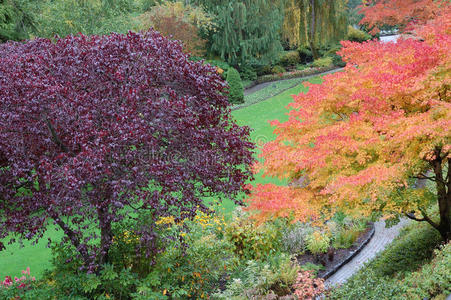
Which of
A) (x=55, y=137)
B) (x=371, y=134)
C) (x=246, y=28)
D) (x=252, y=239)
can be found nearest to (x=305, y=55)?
(x=246, y=28)

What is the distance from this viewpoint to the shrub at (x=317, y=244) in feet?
30.8

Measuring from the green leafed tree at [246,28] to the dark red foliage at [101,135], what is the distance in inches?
→ 784

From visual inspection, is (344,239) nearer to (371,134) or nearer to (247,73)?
(371,134)

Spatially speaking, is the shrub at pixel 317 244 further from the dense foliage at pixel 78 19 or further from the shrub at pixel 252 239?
the dense foliage at pixel 78 19

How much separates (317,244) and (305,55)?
92.9ft

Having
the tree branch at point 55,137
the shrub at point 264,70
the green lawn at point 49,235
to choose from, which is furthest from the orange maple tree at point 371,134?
the shrub at point 264,70

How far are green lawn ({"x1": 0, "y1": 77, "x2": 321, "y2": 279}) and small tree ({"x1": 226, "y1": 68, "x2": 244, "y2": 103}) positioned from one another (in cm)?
102

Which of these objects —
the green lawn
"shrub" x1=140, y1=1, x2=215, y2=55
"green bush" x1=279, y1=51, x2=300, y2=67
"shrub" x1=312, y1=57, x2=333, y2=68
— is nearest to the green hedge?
the green lawn

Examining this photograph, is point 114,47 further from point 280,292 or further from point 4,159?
point 280,292

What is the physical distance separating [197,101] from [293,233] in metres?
5.07

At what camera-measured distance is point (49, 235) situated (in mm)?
10812

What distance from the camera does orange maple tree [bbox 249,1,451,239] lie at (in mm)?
5816

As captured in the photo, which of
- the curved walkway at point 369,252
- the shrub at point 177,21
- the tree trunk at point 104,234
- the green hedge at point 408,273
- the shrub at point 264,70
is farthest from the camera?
the shrub at point 264,70

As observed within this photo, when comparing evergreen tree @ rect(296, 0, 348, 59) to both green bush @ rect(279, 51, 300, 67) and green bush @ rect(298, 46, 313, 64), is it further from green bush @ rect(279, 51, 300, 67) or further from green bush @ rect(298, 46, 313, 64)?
green bush @ rect(298, 46, 313, 64)
